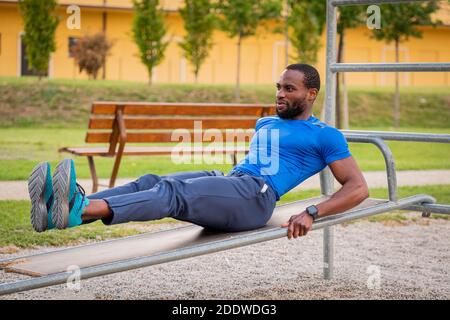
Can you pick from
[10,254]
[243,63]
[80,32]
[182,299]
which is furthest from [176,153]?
[243,63]

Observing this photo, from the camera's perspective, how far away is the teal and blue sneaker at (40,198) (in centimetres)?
333

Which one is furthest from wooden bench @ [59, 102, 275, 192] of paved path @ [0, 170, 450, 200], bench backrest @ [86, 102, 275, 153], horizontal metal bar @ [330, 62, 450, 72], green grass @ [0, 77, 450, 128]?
green grass @ [0, 77, 450, 128]

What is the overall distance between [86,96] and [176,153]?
13561mm

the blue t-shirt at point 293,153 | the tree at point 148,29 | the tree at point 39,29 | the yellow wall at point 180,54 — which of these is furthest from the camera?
the yellow wall at point 180,54

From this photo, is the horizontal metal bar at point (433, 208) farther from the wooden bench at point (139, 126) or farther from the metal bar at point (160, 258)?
the wooden bench at point (139, 126)

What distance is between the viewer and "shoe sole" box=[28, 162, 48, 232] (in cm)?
333

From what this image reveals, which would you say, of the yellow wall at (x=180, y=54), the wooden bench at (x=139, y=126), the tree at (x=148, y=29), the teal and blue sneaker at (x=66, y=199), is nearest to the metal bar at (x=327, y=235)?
the teal and blue sneaker at (x=66, y=199)

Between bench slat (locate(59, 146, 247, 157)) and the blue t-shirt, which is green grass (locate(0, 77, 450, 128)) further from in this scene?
the blue t-shirt

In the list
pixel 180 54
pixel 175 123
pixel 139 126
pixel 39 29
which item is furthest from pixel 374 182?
pixel 180 54

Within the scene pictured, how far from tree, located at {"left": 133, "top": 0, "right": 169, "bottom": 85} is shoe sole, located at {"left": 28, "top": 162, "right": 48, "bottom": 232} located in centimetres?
1948

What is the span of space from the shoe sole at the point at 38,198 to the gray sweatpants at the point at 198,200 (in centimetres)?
29

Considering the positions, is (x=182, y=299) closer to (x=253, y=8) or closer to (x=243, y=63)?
(x=253, y=8)

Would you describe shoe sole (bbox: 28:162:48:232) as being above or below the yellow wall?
below

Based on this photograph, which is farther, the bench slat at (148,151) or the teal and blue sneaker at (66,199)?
the bench slat at (148,151)
